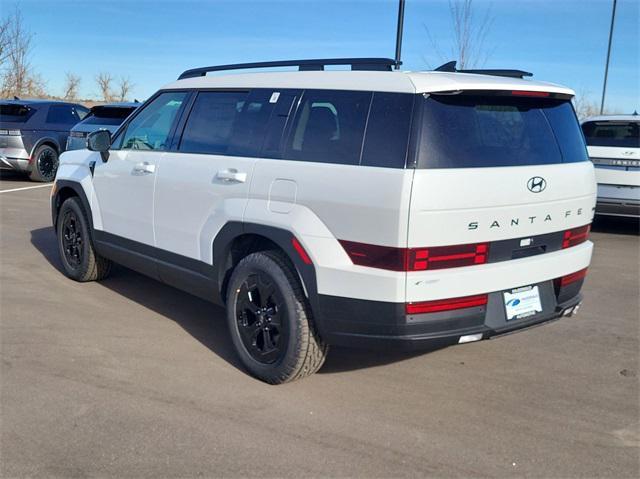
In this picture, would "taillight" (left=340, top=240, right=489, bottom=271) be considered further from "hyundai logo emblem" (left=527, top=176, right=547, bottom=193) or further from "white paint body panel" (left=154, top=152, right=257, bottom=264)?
"white paint body panel" (left=154, top=152, right=257, bottom=264)

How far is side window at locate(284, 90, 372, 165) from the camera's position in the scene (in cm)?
359

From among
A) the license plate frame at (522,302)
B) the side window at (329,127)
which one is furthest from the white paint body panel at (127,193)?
the license plate frame at (522,302)

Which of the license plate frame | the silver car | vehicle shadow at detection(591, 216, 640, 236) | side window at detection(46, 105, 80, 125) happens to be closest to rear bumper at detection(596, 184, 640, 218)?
vehicle shadow at detection(591, 216, 640, 236)

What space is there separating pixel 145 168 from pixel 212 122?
2.47 feet

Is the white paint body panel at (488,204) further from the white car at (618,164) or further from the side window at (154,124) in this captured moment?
the white car at (618,164)

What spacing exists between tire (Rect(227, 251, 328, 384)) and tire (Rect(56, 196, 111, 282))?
7.61 feet

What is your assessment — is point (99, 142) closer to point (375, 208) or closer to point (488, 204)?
point (375, 208)

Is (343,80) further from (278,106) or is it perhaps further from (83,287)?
(83,287)

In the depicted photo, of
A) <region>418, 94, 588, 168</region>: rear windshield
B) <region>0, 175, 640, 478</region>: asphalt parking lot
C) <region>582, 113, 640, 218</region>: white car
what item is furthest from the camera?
<region>582, 113, 640, 218</region>: white car

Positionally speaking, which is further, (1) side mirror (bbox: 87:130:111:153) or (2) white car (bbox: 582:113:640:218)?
(2) white car (bbox: 582:113:640:218)

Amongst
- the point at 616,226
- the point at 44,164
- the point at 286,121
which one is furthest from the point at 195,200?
the point at 44,164

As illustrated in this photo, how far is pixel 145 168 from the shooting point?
4969 mm

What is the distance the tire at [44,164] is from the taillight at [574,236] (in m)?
12.3

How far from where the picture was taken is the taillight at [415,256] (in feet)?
10.8
